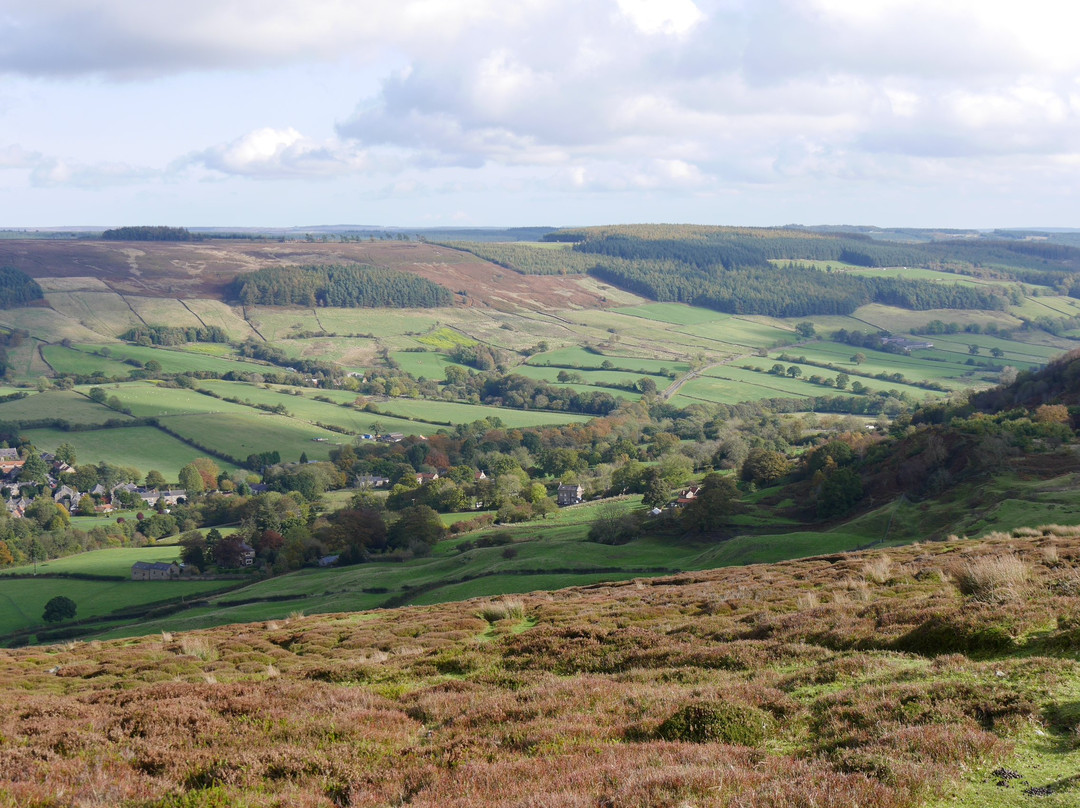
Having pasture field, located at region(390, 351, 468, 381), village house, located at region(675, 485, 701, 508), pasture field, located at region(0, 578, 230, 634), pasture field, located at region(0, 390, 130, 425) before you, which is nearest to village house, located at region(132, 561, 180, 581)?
pasture field, located at region(0, 578, 230, 634)

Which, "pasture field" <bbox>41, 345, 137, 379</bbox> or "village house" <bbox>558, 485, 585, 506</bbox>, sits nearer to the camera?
"village house" <bbox>558, 485, 585, 506</bbox>

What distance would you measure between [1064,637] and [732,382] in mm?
163473

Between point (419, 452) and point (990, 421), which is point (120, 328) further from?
point (990, 421)

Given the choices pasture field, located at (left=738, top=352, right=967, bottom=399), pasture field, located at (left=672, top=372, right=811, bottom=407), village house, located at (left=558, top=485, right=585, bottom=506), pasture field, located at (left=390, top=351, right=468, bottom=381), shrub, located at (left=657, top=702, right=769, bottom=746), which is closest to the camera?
shrub, located at (left=657, top=702, right=769, bottom=746)

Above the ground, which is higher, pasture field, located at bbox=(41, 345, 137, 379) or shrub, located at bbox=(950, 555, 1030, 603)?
shrub, located at bbox=(950, 555, 1030, 603)

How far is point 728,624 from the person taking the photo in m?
19.8

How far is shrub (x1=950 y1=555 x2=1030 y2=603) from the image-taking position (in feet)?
54.7

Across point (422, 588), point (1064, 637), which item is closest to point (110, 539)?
point (422, 588)

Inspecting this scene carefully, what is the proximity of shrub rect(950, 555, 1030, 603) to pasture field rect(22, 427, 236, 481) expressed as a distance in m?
121

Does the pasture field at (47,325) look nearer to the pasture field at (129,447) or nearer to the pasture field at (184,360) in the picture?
the pasture field at (184,360)

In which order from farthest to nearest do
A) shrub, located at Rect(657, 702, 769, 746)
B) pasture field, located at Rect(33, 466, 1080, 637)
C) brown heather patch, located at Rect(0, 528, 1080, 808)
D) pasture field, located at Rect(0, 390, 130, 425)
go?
1. pasture field, located at Rect(0, 390, 130, 425)
2. pasture field, located at Rect(33, 466, 1080, 637)
3. shrub, located at Rect(657, 702, 769, 746)
4. brown heather patch, located at Rect(0, 528, 1080, 808)

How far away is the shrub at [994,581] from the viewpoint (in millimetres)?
16688

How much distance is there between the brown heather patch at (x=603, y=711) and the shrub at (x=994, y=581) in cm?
33

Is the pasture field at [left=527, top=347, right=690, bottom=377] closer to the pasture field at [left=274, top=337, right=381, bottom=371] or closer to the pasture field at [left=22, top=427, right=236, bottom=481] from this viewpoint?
the pasture field at [left=274, top=337, right=381, bottom=371]
